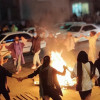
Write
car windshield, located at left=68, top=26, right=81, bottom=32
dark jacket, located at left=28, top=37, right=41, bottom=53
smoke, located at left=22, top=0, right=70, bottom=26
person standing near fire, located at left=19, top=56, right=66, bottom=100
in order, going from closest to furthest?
person standing near fire, located at left=19, top=56, right=66, bottom=100
dark jacket, located at left=28, top=37, right=41, bottom=53
car windshield, located at left=68, top=26, right=81, bottom=32
smoke, located at left=22, top=0, right=70, bottom=26

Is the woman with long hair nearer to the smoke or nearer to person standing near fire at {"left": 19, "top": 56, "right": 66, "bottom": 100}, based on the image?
person standing near fire at {"left": 19, "top": 56, "right": 66, "bottom": 100}

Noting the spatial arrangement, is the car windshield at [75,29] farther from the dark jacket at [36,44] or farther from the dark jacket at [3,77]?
the dark jacket at [3,77]

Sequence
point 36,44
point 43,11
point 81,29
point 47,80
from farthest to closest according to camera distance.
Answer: point 43,11 < point 81,29 < point 36,44 < point 47,80

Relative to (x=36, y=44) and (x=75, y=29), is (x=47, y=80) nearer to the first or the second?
(x=36, y=44)

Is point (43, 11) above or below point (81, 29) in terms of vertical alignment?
above

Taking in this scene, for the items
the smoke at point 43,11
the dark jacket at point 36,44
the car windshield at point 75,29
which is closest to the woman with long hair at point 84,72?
the dark jacket at point 36,44

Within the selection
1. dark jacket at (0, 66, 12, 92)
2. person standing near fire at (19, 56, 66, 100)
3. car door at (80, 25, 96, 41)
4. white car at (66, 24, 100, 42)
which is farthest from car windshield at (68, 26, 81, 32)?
person standing near fire at (19, 56, 66, 100)

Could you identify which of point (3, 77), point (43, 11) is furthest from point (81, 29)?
point (43, 11)

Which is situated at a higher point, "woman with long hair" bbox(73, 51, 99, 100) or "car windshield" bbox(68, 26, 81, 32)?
"woman with long hair" bbox(73, 51, 99, 100)

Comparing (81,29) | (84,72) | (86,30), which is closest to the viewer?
(84,72)

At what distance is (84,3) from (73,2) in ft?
7.40

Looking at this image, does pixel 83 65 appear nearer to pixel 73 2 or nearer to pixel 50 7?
pixel 50 7

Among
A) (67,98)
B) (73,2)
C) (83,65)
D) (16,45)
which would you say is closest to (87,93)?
(83,65)

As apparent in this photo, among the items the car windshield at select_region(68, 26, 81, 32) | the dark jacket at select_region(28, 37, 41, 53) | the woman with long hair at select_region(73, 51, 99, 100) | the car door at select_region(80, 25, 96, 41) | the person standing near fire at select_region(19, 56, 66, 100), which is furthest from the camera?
the car windshield at select_region(68, 26, 81, 32)
